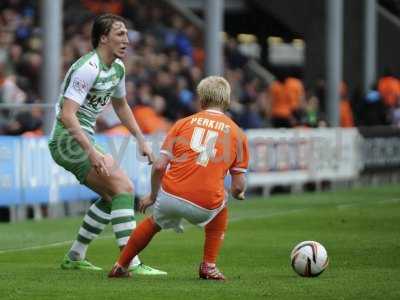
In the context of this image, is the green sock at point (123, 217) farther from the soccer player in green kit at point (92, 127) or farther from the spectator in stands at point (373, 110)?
the spectator in stands at point (373, 110)

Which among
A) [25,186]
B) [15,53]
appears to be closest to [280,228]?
[25,186]

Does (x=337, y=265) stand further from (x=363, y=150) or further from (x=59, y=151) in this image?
(x=363, y=150)

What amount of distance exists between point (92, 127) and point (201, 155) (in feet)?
4.61

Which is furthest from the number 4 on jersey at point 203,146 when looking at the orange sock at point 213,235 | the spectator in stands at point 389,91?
the spectator in stands at point 389,91

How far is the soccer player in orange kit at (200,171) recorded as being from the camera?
989 centimetres

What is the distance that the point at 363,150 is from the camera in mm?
26750

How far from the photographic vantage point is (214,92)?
997cm

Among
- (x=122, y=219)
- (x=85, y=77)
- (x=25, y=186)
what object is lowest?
(x=25, y=186)

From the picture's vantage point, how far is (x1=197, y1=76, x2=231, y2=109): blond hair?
9.96m

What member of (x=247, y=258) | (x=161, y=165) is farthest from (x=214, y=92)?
(x=247, y=258)

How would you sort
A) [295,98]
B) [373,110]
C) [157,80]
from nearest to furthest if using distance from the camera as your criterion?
[157,80] < [295,98] < [373,110]

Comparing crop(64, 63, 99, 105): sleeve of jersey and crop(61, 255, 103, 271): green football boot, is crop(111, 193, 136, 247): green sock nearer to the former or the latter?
crop(61, 255, 103, 271): green football boot

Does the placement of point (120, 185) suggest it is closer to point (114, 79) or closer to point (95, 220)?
point (95, 220)

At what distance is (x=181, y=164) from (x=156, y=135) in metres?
10.1
